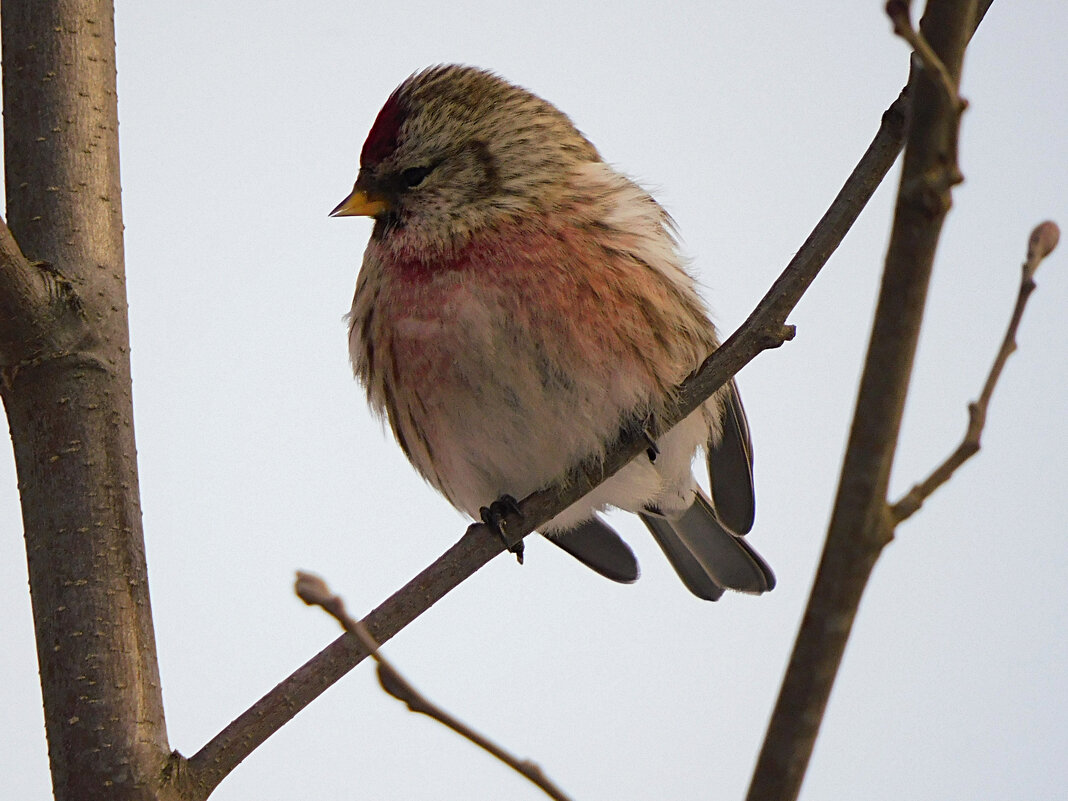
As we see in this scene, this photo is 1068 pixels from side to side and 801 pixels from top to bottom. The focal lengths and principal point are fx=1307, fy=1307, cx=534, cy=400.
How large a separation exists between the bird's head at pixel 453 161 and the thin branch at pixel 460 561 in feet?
3.81

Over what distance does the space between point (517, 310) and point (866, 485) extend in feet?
6.79

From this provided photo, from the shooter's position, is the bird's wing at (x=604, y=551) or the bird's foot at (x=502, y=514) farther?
the bird's wing at (x=604, y=551)

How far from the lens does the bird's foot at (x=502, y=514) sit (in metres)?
3.24

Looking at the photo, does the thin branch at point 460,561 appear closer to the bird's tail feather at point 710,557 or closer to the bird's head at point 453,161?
the bird's head at point 453,161

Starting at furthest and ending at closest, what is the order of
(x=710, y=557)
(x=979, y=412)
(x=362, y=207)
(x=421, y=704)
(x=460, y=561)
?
1. (x=710, y=557)
2. (x=362, y=207)
3. (x=460, y=561)
4. (x=421, y=704)
5. (x=979, y=412)

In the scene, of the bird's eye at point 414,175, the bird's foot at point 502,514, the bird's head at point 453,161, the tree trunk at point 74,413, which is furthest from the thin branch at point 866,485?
the bird's eye at point 414,175

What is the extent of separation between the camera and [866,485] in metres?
1.36

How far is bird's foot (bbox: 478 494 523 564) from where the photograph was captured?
10.6 ft

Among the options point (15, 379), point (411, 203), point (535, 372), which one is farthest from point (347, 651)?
point (411, 203)

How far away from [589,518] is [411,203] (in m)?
1.21

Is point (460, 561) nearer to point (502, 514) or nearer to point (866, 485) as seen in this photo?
point (502, 514)

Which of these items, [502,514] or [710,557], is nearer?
[502,514]

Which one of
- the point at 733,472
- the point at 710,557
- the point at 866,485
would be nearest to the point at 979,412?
the point at 866,485

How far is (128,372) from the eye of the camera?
270cm
